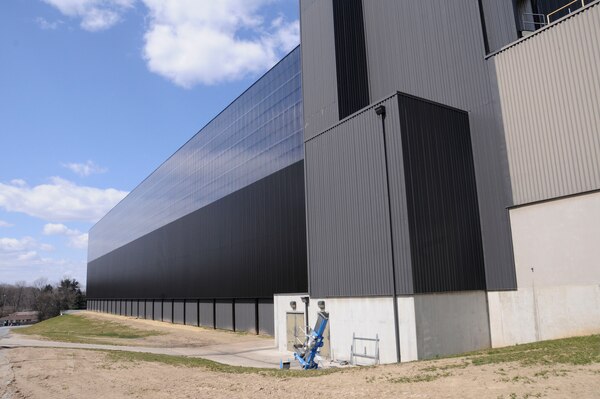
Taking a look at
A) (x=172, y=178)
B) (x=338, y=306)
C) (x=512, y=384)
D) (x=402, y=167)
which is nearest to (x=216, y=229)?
(x=172, y=178)

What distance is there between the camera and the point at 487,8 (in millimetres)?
22531

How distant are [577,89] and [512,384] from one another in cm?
1216

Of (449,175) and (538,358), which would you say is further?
(449,175)

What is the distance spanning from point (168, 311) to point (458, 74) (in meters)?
53.8

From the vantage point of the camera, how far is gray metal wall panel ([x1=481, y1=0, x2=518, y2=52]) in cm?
2178

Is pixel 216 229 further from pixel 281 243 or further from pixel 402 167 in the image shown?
pixel 402 167

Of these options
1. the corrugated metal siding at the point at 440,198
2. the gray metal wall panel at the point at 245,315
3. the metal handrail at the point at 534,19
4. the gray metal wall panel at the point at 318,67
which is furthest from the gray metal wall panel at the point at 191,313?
the metal handrail at the point at 534,19

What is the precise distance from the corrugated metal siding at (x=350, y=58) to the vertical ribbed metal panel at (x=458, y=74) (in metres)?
0.63

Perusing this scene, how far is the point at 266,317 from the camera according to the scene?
4094 centimetres

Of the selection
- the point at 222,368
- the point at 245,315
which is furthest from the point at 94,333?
the point at 222,368

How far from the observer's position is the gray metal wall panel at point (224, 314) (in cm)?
4766

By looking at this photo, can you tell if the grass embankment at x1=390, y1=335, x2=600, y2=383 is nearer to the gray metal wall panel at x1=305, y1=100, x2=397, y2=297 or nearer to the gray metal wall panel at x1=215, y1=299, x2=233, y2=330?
the gray metal wall panel at x1=305, y1=100, x2=397, y2=297

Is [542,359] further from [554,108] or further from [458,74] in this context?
[458,74]

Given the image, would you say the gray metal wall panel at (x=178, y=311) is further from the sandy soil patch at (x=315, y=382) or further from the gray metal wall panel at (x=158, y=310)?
the sandy soil patch at (x=315, y=382)
